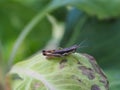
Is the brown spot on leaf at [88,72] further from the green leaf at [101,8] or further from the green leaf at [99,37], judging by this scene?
the green leaf at [101,8]

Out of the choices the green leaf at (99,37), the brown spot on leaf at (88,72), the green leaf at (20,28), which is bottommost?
the brown spot on leaf at (88,72)

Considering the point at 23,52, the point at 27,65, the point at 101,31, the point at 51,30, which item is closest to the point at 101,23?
the point at 101,31

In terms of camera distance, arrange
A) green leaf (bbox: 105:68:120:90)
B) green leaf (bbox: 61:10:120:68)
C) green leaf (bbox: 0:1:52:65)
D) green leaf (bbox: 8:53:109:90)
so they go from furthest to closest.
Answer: green leaf (bbox: 0:1:52:65), green leaf (bbox: 61:10:120:68), green leaf (bbox: 105:68:120:90), green leaf (bbox: 8:53:109:90)

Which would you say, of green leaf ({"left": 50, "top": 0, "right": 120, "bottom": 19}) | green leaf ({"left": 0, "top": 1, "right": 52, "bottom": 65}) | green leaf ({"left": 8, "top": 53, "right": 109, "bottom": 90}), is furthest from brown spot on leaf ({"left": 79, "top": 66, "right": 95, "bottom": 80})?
green leaf ({"left": 0, "top": 1, "right": 52, "bottom": 65})

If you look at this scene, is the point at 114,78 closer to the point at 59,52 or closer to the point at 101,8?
the point at 59,52

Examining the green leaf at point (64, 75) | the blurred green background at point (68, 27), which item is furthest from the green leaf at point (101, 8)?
the green leaf at point (64, 75)

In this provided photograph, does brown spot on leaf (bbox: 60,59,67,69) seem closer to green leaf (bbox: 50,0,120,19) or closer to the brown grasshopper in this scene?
the brown grasshopper
